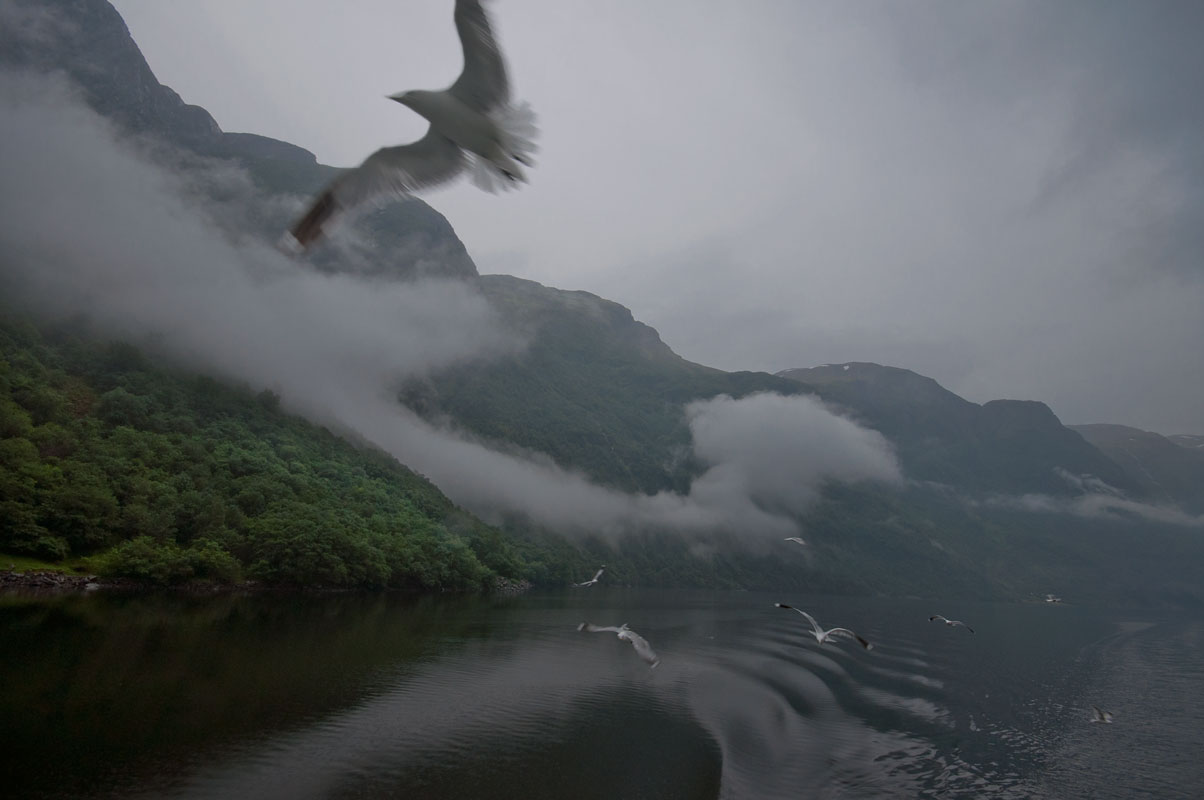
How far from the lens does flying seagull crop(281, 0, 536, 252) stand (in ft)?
18.6

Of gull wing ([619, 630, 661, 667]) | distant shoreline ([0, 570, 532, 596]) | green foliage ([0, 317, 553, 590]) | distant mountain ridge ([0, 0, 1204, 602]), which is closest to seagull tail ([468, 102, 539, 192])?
gull wing ([619, 630, 661, 667])

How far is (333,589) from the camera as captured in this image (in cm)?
4828

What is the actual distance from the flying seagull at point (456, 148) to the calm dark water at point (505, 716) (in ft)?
33.4

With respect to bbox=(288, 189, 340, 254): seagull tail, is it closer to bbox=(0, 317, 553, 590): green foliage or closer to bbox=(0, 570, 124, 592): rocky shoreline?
bbox=(0, 570, 124, 592): rocky shoreline

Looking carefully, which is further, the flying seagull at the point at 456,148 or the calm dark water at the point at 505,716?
the calm dark water at the point at 505,716

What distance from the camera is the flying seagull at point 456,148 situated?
18.6ft

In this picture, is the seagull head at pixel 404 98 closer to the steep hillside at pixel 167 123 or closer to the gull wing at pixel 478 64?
the gull wing at pixel 478 64

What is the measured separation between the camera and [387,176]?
657 centimetres

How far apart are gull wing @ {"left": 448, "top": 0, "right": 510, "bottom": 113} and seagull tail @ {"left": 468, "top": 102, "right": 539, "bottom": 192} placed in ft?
0.52

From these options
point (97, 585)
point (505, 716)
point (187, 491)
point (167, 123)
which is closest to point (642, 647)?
point (505, 716)

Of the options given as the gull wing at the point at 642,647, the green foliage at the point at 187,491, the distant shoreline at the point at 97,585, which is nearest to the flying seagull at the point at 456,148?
the gull wing at the point at 642,647

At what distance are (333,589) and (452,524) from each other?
36.7 m

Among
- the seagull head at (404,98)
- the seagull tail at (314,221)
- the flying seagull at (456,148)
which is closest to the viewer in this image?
the flying seagull at (456,148)

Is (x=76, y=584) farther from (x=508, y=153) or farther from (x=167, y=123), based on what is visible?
(x=167, y=123)
